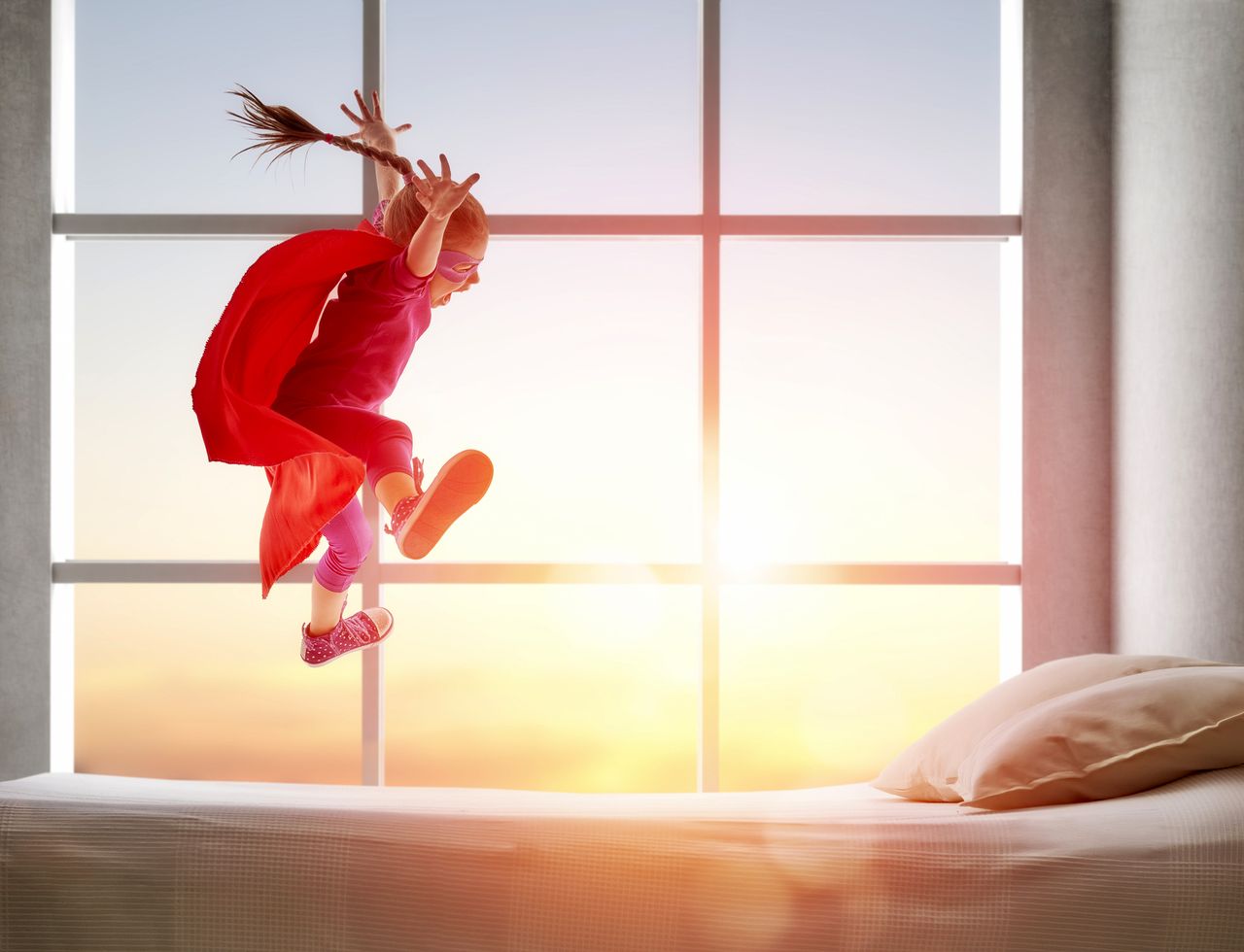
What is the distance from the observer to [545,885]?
1364 mm

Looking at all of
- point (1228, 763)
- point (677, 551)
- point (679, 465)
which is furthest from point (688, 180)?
point (1228, 763)

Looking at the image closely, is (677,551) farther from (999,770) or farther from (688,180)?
(999,770)

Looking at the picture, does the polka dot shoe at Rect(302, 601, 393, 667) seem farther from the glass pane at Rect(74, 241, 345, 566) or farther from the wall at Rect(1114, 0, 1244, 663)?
the wall at Rect(1114, 0, 1244, 663)

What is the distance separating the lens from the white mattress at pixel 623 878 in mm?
1303

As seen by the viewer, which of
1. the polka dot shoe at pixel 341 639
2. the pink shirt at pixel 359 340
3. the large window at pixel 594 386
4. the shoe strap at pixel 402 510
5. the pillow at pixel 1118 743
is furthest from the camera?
the large window at pixel 594 386

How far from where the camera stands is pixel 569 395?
10.4 ft

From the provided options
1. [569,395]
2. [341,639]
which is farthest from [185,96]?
[341,639]

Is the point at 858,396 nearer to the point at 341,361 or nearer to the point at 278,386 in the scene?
the point at 341,361

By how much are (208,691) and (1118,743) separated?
2.83 meters

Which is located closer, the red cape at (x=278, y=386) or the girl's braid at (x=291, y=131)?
the red cape at (x=278, y=386)

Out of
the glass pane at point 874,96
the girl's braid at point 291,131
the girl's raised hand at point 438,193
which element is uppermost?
the glass pane at point 874,96

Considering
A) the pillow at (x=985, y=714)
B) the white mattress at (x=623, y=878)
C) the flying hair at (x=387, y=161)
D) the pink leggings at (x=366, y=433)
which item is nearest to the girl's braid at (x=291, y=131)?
the flying hair at (x=387, y=161)

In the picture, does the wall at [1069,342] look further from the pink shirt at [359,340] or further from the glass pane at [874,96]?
the pink shirt at [359,340]

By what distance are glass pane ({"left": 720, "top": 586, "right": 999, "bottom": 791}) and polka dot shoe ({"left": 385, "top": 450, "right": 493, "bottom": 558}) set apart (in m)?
1.55
